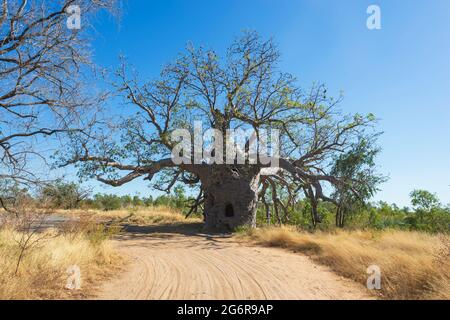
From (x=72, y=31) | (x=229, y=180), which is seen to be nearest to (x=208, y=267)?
(x=72, y=31)

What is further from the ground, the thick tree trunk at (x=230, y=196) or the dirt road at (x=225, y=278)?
the thick tree trunk at (x=230, y=196)

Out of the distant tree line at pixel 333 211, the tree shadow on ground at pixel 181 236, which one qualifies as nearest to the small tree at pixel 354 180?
the distant tree line at pixel 333 211

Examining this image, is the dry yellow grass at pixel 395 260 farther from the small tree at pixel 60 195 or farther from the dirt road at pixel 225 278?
the small tree at pixel 60 195

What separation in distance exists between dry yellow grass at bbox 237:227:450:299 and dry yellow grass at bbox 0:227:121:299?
15.9 feet

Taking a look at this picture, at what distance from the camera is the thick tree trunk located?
50.7ft

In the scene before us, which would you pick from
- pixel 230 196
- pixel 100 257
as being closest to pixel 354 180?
pixel 230 196

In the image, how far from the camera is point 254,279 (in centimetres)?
590

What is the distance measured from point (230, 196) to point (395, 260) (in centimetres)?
993

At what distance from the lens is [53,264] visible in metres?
5.59

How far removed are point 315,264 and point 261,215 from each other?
13.5 meters

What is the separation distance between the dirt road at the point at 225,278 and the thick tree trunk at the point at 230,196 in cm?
607

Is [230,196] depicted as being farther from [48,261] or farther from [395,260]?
[48,261]

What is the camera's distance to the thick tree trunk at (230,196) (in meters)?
15.5
